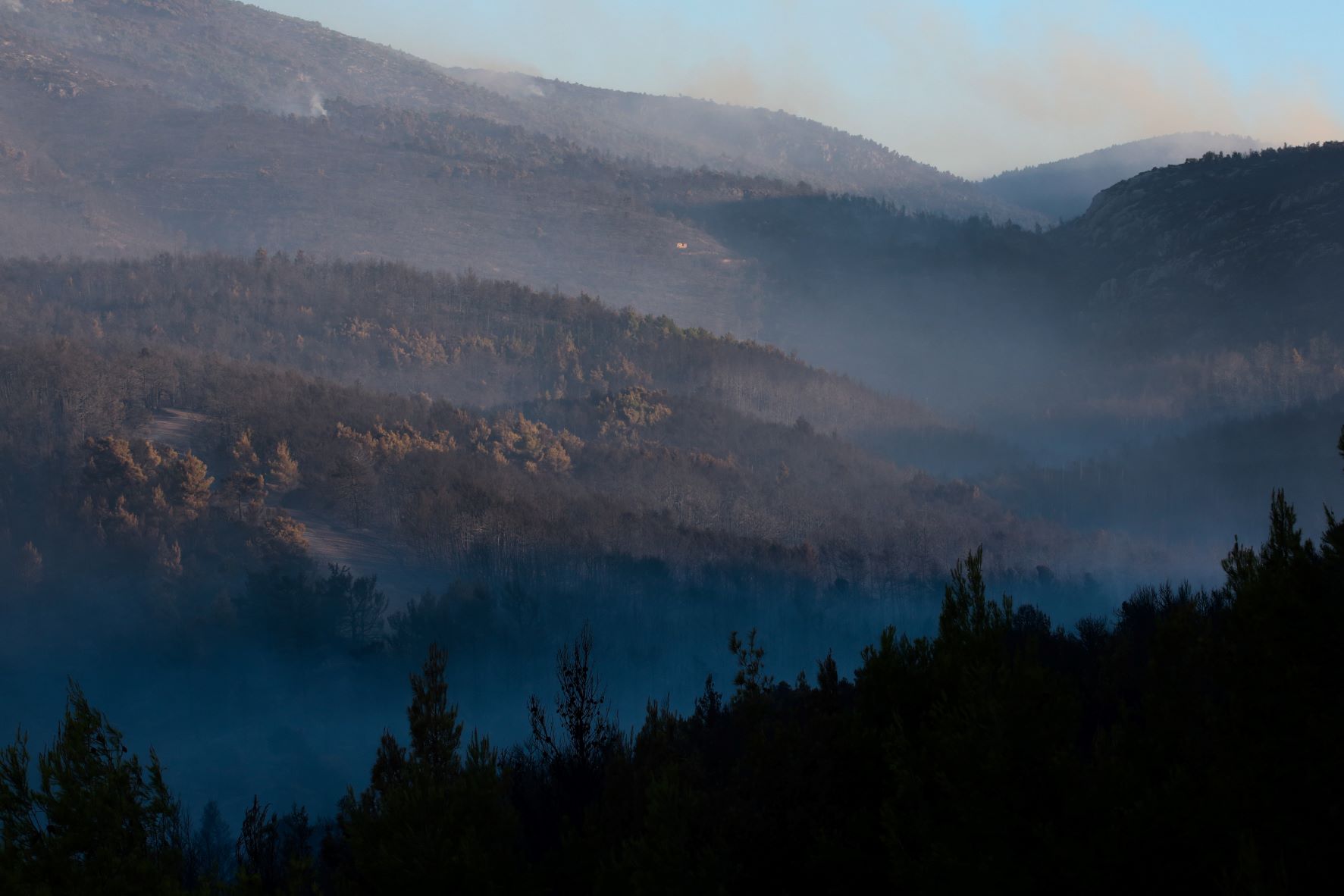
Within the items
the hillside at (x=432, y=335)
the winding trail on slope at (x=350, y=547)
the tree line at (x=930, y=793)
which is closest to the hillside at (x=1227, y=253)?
the hillside at (x=432, y=335)

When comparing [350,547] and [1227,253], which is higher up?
[1227,253]

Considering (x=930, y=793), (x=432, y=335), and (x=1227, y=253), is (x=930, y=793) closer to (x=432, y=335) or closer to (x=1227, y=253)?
(x=432, y=335)

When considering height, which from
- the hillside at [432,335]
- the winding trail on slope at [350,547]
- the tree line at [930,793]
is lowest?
the tree line at [930,793]

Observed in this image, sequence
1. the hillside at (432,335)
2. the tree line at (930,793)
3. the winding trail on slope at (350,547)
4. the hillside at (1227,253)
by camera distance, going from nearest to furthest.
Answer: the tree line at (930,793)
the winding trail on slope at (350,547)
the hillside at (432,335)
the hillside at (1227,253)

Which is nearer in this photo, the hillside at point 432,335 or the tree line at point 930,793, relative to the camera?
the tree line at point 930,793

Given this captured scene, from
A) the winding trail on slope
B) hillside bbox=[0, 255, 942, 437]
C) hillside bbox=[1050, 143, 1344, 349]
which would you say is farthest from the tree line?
hillside bbox=[1050, 143, 1344, 349]

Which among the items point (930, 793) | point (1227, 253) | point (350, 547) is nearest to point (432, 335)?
point (350, 547)

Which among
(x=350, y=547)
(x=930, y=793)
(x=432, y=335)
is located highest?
(x=432, y=335)

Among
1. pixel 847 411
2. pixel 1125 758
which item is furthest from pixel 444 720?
pixel 847 411

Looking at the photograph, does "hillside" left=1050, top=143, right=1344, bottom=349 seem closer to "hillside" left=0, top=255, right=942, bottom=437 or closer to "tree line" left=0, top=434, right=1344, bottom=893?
"hillside" left=0, top=255, right=942, bottom=437

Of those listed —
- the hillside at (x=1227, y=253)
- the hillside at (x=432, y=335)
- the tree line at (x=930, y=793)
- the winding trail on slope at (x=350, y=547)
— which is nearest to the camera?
the tree line at (x=930, y=793)

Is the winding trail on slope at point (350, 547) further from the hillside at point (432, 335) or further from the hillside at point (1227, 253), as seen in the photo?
the hillside at point (1227, 253)

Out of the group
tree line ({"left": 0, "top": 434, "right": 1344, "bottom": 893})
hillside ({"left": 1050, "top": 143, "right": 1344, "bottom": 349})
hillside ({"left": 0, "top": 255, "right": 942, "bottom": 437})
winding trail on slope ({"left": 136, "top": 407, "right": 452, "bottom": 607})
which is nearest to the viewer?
tree line ({"left": 0, "top": 434, "right": 1344, "bottom": 893})

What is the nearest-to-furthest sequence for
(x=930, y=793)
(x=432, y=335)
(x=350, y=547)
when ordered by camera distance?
(x=930, y=793) → (x=350, y=547) → (x=432, y=335)
